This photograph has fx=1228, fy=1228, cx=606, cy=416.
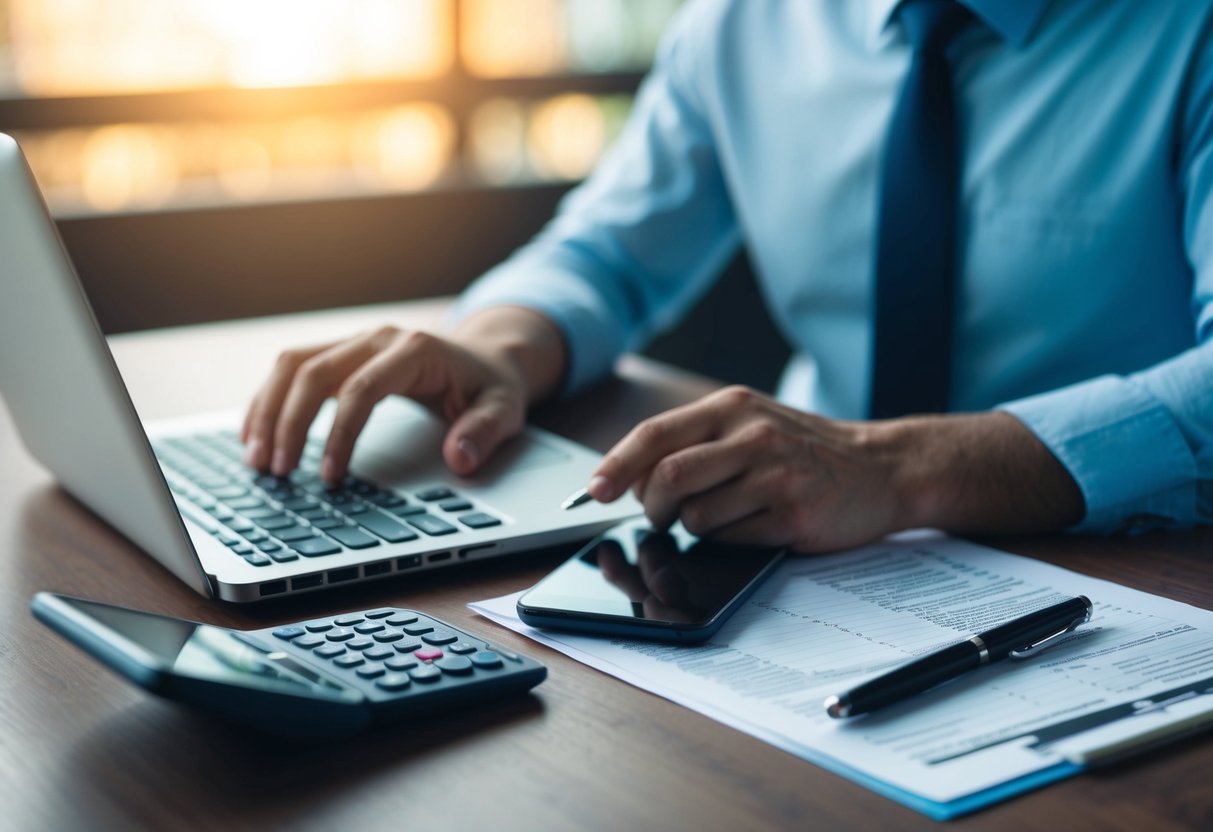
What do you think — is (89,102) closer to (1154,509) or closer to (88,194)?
(88,194)

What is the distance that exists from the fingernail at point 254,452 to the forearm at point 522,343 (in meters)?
0.21

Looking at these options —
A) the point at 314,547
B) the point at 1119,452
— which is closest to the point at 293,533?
the point at 314,547

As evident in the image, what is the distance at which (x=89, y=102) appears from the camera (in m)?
2.37

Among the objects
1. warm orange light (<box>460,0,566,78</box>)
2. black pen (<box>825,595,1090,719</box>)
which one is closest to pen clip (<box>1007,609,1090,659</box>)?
black pen (<box>825,595,1090,719</box>)

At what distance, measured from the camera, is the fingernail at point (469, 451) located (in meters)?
0.86

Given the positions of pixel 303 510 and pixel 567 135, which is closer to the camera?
pixel 303 510

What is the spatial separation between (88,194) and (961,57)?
1894 mm

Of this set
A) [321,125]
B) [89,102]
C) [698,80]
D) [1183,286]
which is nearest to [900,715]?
[1183,286]

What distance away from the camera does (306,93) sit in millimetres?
2611

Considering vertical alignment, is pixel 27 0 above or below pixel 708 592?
above

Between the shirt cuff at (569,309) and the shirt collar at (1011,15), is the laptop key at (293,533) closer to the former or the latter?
the shirt cuff at (569,309)

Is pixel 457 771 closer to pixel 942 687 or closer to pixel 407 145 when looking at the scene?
pixel 942 687

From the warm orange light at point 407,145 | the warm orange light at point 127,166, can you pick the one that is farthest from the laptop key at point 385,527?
the warm orange light at point 407,145

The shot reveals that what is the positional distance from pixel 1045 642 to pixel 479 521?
13.0 inches
